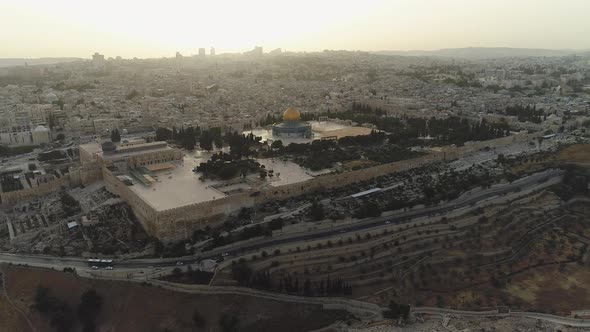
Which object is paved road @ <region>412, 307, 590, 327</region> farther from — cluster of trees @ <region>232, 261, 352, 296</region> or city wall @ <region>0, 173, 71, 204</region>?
city wall @ <region>0, 173, 71, 204</region>

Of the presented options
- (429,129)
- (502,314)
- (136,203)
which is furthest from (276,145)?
(502,314)

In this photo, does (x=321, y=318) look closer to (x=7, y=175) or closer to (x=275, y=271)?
(x=275, y=271)

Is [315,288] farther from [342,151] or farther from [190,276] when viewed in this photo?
[342,151]

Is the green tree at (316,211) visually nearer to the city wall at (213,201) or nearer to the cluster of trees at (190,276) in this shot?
the city wall at (213,201)

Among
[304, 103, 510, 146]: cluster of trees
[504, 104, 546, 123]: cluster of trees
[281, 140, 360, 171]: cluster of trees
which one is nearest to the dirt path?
[281, 140, 360, 171]: cluster of trees

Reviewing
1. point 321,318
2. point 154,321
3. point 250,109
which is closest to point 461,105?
point 250,109

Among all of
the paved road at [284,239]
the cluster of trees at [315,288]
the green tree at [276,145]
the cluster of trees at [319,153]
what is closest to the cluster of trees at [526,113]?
the paved road at [284,239]

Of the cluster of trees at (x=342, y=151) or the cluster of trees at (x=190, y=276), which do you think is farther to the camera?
the cluster of trees at (x=342, y=151)
